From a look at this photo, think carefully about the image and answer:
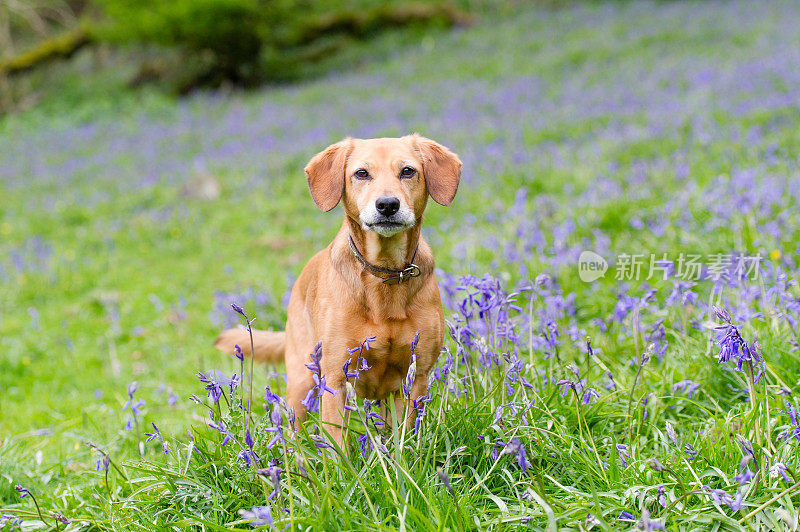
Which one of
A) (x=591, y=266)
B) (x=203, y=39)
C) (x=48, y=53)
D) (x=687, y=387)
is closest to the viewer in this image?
(x=687, y=387)

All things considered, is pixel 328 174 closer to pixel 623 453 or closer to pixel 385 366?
pixel 385 366

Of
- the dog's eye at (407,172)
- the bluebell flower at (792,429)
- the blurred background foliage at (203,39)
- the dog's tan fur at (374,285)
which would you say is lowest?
the bluebell flower at (792,429)

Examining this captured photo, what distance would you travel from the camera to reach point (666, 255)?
17.3 ft

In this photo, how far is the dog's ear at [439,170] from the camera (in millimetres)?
3158

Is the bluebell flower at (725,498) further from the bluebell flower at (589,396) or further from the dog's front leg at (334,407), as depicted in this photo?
the dog's front leg at (334,407)

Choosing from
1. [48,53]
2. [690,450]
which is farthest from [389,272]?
[48,53]

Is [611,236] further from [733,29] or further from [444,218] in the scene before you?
[733,29]

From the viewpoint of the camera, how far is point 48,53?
80.5 ft

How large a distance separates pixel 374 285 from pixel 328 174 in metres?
0.60

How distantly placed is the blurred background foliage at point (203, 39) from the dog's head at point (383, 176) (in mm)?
18496

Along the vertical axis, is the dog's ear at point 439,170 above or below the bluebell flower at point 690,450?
above

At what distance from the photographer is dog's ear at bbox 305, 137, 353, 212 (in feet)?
10.4

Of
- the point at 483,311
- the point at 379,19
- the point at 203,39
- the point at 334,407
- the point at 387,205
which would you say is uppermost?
the point at 379,19

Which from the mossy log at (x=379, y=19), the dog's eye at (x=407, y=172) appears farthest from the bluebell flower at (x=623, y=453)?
the mossy log at (x=379, y=19)
